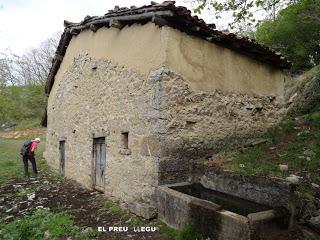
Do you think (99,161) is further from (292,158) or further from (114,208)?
(292,158)

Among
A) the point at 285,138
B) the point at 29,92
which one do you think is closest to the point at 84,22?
the point at 285,138

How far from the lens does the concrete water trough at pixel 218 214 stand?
167 inches

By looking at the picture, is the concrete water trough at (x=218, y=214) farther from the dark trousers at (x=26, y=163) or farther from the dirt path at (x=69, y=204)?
the dark trousers at (x=26, y=163)

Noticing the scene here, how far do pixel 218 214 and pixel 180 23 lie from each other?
11.4 feet

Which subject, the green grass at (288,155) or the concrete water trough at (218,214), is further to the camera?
the green grass at (288,155)

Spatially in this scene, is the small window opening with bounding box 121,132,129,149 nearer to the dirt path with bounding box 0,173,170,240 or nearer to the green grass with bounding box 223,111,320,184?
the dirt path with bounding box 0,173,170,240

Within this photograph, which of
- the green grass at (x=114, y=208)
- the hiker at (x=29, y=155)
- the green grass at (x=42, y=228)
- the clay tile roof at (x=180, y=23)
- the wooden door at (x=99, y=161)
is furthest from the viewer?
the hiker at (x=29, y=155)

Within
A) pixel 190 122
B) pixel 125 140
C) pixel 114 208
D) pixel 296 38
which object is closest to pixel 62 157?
pixel 125 140

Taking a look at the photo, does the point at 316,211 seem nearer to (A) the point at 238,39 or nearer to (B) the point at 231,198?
(B) the point at 231,198

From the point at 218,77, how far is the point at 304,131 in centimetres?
247

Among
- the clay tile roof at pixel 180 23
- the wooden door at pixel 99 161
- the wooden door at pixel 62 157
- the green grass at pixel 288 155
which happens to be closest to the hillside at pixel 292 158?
the green grass at pixel 288 155

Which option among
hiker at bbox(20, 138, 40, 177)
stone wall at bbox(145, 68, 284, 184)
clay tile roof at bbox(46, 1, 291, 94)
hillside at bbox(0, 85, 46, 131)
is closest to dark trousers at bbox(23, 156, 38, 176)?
hiker at bbox(20, 138, 40, 177)

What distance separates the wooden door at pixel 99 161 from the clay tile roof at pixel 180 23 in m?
2.84

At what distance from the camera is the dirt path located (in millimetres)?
5847
